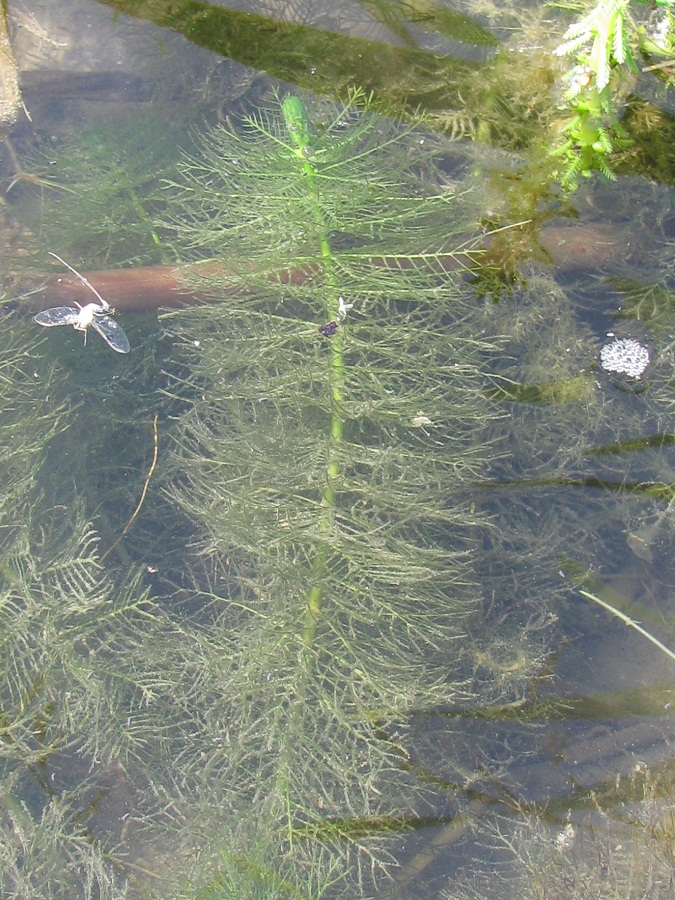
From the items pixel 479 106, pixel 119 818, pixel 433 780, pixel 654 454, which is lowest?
pixel 119 818

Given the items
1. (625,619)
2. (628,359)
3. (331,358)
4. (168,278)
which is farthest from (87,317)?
(625,619)

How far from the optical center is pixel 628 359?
3.27m

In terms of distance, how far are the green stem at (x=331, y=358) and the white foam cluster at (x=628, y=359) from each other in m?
1.28

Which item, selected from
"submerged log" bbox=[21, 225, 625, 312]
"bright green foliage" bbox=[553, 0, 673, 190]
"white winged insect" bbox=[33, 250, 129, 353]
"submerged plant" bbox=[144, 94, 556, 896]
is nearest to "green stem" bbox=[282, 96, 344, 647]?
"submerged plant" bbox=[144, 94, 556, 896]

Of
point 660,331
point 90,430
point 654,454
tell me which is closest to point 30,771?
point 90,430

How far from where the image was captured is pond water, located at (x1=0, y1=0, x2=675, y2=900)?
2.69 meters

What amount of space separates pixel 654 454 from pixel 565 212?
1.10 meters

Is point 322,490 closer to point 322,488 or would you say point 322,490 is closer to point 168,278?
point 322,488

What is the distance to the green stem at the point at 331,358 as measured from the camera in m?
2.60

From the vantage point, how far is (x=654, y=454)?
328 centimetres

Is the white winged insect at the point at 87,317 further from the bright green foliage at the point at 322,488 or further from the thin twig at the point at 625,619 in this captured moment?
the thin twig at the point at 625,619

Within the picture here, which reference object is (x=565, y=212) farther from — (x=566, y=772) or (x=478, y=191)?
(x=566, y=772)

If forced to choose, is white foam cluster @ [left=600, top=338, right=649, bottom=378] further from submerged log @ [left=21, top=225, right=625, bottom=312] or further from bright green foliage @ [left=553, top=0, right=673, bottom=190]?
bright green foliage @ [left=553, top=0, right=673, bottom=190]

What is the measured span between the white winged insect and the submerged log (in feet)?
0.08
